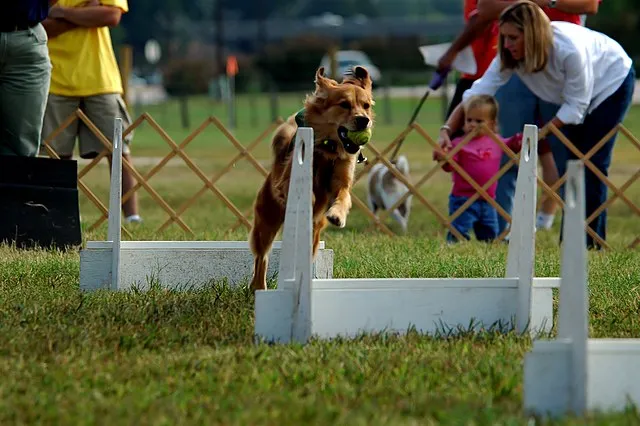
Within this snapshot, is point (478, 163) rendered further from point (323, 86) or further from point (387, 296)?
point (387, 296)

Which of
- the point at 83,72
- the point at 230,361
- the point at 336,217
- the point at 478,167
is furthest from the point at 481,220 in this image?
the point at 230,361

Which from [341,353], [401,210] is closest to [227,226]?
[401,210]

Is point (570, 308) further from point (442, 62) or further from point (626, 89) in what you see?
point (442, 62)

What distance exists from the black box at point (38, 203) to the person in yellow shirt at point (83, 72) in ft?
4.41

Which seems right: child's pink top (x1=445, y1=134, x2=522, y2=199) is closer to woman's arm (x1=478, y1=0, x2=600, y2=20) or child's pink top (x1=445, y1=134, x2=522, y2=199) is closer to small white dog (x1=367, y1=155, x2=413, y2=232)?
small white dog (x1=367, y1=155, x2=413, y2=232)

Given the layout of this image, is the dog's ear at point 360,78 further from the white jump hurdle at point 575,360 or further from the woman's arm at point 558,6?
the woman's arm at point 558,6

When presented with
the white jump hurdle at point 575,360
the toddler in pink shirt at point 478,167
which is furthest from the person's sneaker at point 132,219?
the white jump hurdle at point 575,360

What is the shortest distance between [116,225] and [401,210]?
4632 millimetres

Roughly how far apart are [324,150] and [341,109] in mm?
207

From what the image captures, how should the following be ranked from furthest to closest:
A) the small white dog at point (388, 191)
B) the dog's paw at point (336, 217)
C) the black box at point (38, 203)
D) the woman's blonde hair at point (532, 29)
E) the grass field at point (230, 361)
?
the small white dog at point (388, 191), the woman's blonde hair at point (532, 29), the black box at point (38, 203), the dog's paw at point (336, 217), the grass field at point (230, 361)

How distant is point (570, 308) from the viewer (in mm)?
3352

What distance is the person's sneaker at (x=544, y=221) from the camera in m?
9.59

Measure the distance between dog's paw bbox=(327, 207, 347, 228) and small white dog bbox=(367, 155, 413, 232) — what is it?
4.60m

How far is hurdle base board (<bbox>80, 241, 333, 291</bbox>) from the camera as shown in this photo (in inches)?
222
